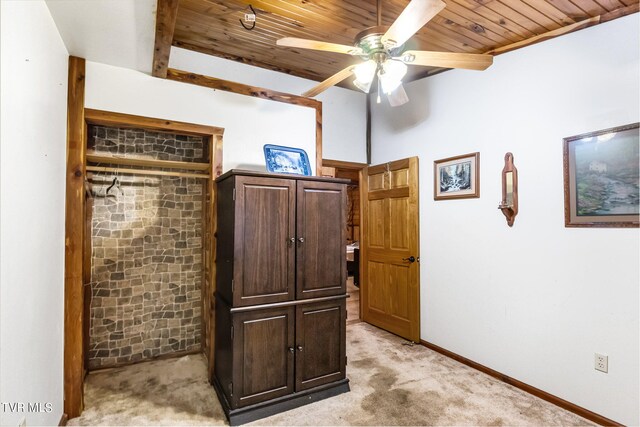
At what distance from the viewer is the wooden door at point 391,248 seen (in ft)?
12.1

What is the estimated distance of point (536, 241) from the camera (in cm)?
265

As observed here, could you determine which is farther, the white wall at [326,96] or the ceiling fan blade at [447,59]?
the white wall at [326,96]

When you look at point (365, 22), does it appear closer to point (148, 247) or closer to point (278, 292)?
point (278, 292)

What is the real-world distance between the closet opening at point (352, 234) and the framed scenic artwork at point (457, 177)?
1.13m

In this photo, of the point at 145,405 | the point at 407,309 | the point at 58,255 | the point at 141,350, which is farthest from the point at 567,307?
the point at 141,350

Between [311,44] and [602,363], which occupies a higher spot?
[311,44]

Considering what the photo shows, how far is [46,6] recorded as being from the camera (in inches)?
67.9

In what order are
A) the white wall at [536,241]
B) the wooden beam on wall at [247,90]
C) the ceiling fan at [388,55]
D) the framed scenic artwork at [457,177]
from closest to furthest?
the ceiling fan at [388,55] → the white wall at [536,241] → the wooden beam on wall at [247,90] → the framed scenic artwork at [457,177]

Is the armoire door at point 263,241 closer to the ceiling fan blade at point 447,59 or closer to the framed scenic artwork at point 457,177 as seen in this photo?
the ceiling fan blade at point 447,59

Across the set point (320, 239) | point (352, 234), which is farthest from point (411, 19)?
point (352, 234)

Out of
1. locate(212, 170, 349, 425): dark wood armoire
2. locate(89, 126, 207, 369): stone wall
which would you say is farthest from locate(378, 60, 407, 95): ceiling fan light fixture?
locate(89, 126, 207, 369): stone wall

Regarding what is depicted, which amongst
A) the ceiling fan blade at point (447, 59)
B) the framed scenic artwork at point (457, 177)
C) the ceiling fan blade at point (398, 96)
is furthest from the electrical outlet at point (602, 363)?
the ceiling fan blade at point (398, 96)

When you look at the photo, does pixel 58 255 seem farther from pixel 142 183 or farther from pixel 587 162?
pixel 587 162

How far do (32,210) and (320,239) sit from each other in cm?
175
